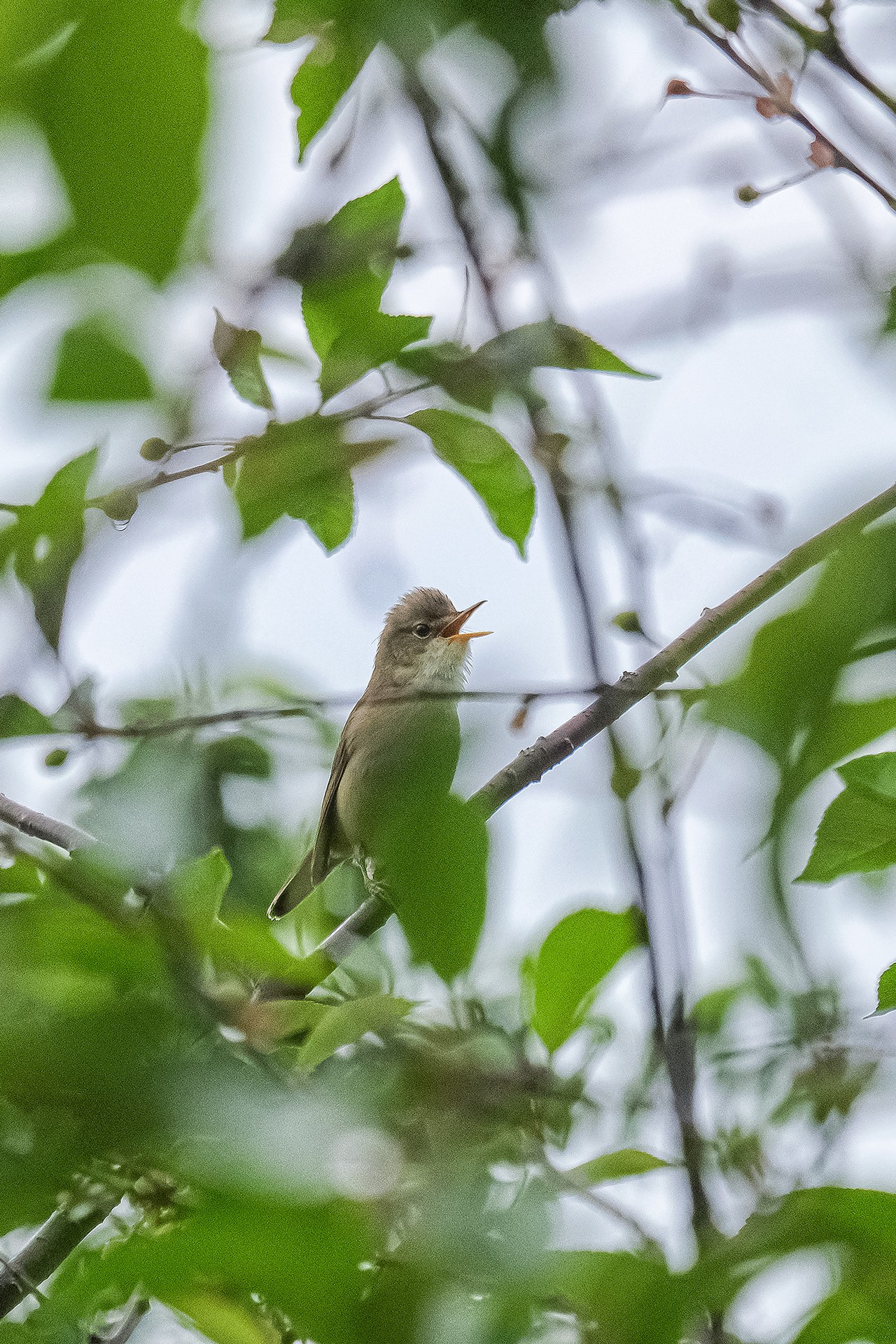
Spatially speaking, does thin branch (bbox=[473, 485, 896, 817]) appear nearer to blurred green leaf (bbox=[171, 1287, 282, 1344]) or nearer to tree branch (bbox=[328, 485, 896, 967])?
tree branch (bbox=[328, 485, 896, 967])

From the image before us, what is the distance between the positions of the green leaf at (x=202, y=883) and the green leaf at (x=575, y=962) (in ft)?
1.21

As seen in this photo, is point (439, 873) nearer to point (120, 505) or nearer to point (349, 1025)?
point (349, 1025)

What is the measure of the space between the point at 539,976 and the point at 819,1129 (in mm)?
412

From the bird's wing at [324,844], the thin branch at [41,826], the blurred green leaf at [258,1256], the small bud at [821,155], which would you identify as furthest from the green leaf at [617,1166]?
the bird's wing at [324,844]

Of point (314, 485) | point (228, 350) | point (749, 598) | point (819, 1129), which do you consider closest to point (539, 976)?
point (819, 1129)

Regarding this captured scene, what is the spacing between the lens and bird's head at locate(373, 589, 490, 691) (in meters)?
6.65

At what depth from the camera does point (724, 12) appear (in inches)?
83.4

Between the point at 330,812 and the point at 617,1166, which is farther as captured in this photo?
the point at 330,812

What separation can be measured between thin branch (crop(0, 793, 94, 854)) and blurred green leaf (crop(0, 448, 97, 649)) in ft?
3.99

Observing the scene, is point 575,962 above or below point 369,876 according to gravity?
below

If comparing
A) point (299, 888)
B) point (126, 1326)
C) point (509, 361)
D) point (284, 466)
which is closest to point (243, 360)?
point (284, 466)

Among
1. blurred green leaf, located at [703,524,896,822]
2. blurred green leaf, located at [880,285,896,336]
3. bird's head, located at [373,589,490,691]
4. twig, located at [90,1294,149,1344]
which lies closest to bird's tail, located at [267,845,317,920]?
bird's head, located at [373,589,490,691]

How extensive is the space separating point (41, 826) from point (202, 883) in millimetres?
1398

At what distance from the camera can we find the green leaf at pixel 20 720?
1.61 metres
